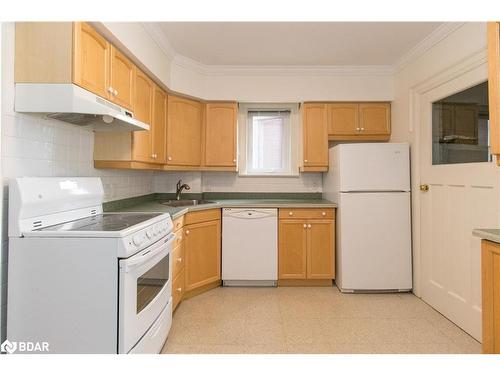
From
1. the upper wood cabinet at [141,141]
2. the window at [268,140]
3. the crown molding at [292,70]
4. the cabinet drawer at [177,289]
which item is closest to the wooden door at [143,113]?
the upper wood cabinet at [141,141]

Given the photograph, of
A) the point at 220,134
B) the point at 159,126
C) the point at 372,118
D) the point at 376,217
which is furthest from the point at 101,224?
the point at 372,118

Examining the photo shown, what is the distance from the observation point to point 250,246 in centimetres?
326

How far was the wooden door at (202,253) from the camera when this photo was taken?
2.92m

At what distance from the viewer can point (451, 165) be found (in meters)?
2.50

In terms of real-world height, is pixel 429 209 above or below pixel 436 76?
below

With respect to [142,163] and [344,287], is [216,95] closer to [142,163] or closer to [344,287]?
[142,163]

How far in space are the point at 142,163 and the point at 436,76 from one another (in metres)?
2.73

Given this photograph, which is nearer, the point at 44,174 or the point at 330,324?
the point at 44,174

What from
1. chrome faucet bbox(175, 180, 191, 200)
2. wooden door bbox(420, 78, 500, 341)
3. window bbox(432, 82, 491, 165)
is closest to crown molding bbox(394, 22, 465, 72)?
wooden door bbox(420, 78, 500, 341)

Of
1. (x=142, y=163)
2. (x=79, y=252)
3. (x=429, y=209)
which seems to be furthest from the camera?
(x=429, y=209)

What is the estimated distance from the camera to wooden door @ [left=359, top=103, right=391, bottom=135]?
3.54m

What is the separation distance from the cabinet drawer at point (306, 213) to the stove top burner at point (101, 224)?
1.62 meters

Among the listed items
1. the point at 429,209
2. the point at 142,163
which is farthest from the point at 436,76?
the point at 142,163

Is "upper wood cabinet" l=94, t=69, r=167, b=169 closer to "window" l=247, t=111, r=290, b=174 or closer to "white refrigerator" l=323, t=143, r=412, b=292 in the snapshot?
"window" l=247, t=111, r=290, b=174
